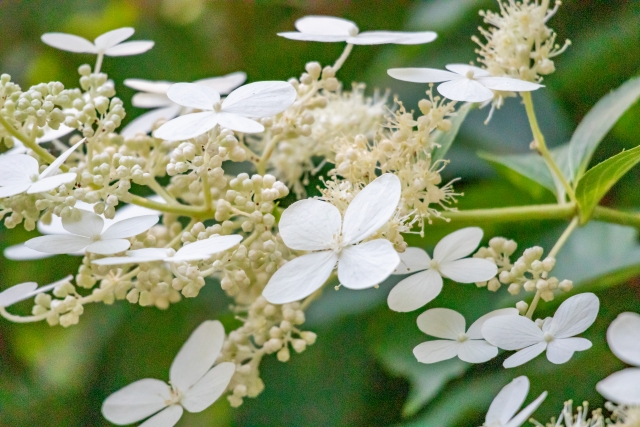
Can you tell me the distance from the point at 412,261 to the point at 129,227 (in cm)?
29

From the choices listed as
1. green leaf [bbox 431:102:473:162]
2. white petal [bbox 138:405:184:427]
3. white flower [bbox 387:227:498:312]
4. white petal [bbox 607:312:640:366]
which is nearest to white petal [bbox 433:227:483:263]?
white flower [bbox 387:227:498:312]

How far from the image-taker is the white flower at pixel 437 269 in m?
0.61

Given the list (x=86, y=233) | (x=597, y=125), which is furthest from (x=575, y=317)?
(x=86, y=233)

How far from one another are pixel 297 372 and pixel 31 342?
0.55 m

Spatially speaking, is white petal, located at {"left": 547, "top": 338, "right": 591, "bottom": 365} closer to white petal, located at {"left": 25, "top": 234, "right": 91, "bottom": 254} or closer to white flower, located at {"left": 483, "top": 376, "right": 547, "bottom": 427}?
white flower, located at {"left": 483, "top": 376, "right": 547, "bottom": 427}

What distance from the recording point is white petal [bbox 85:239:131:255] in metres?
0.56

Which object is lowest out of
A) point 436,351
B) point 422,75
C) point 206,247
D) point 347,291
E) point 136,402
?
point 347,291

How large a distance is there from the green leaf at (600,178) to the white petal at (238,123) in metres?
0.35

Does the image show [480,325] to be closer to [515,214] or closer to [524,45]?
[515,214]

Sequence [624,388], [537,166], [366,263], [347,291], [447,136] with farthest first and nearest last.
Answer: [347,291] → [537,166] → [447,136] → [366,263] → [624,388]

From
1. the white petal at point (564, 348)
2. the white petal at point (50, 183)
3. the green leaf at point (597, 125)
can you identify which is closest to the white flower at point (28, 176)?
the white petal at point (50, 183)

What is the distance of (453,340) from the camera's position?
61 centimetres

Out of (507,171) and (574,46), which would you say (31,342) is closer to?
(507,171)

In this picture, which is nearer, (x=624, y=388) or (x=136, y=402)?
(x=624, y=388)
